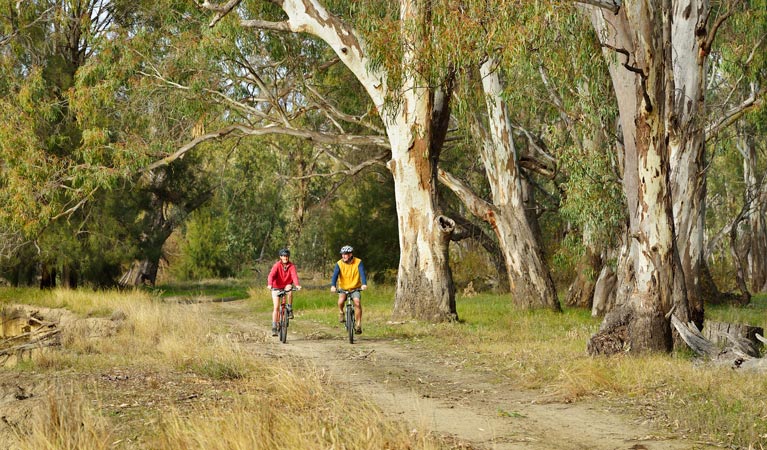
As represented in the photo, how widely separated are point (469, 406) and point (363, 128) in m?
23.1

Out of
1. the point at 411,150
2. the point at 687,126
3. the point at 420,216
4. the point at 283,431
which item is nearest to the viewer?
the point at 283,431

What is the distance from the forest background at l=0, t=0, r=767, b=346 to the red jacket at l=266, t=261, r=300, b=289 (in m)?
4.32

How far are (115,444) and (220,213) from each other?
42.2 metres

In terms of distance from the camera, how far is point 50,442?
23.6ft

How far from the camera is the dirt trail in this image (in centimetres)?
826

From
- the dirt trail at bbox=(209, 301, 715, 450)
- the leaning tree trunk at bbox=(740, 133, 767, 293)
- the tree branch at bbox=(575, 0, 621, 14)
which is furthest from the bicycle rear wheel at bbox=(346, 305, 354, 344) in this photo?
the leaning tree trunk at bbox=(740, 133, 767, 293)

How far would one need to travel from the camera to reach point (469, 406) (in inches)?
397

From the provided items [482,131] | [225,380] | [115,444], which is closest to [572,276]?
[482,131]

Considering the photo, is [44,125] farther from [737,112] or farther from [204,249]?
[737,112]

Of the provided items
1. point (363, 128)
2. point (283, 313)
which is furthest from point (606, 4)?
point (363, 128)

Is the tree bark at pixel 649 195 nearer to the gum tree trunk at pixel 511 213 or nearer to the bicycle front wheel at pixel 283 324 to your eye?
the bicycle front wheel at pixel 283 324

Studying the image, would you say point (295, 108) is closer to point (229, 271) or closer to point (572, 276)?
point (572, 276)

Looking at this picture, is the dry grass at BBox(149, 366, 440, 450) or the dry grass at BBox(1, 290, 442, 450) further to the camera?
the dry grass at BBox(1, 290, 442, 450)

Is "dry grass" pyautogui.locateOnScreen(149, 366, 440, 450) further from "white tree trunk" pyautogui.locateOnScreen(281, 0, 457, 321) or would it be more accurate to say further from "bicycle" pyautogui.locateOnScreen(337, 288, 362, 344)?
"white tree trunk" pyautogui.locateOnScreen(281, 0, 457, 321)
